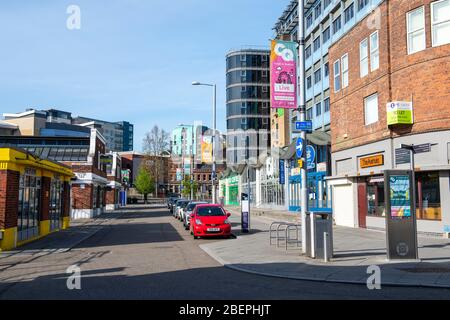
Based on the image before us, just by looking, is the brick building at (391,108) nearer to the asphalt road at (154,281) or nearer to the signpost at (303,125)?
the signpost at (303,125)

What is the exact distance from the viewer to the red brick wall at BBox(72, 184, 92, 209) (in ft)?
122

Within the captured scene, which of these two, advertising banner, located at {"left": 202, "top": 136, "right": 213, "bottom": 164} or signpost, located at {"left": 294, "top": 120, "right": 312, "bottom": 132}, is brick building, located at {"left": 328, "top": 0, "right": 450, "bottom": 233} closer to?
signpost, located at {"left": 294, "top": 120, "right": 312, "bottom": 132}

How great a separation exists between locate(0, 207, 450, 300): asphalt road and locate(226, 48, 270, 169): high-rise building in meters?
59.8

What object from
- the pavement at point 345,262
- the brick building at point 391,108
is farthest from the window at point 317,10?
the pavement at point 345,262

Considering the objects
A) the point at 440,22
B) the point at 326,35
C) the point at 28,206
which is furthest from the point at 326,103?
the point at 28,206

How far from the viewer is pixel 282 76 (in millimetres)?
14398

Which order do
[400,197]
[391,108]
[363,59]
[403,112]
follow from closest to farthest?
[400,197], [403,112], [391,108], [363,59]

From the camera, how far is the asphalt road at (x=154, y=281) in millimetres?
8406

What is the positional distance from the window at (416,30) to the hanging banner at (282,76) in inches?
306

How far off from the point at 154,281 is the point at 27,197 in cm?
1097

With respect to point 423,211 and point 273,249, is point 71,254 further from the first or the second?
point 423,211

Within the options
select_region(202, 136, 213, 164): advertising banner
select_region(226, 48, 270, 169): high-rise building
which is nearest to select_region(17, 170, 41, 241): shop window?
select_region(202, 136, 213, 164): advertising banner

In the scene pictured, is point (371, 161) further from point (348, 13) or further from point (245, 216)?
point (348, 13)

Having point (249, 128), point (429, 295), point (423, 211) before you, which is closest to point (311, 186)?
point (423, 211)
